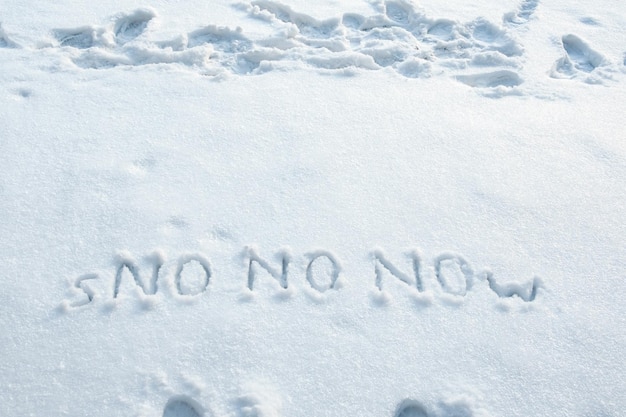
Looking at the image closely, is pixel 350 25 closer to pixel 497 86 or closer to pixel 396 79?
pixel 396 79

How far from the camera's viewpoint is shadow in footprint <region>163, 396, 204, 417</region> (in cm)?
141

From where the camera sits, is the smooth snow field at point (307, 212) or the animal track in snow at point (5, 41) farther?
the animal track in snow at point (5, 41)

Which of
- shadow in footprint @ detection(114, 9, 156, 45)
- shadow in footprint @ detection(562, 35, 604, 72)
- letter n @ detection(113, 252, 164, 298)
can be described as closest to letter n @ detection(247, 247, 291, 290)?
letter n @ detection(113, 252, 164, 298)

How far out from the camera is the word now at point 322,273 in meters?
1.66

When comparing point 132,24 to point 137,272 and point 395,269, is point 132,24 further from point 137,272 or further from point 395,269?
point 395,269

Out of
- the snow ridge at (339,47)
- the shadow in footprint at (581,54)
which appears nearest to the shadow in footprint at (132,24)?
the snow ridge at (339,47)

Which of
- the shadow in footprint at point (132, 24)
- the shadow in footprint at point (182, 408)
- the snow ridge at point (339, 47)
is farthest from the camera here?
the shadow in footprint at point (132, 24)

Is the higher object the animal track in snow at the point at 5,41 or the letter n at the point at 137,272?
the animal track in snow at the point at 5,41

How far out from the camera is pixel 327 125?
7.06 ft

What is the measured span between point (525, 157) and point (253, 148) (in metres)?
0.86

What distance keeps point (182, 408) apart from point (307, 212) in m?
0.66

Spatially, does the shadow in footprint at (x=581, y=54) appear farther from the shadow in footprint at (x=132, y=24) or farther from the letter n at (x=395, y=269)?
the shadow in footprint at (x=132, y=24)

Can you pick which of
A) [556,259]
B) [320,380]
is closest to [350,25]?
[556,259]

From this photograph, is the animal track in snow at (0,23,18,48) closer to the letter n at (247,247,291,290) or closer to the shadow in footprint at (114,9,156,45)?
the shadow in footprint at (114,9,156,45)
